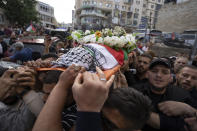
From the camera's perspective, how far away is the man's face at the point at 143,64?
312 cm

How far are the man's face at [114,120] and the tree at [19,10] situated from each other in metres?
30.6

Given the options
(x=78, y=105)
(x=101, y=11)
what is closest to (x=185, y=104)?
(x=78, y=105)

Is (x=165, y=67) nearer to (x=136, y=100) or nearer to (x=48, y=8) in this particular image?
(x=136, y=100)

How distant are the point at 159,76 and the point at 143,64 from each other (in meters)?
1.16

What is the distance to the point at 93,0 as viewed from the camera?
63.3 m

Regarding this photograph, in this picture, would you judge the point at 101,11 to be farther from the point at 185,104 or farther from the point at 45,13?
the point at 185,104

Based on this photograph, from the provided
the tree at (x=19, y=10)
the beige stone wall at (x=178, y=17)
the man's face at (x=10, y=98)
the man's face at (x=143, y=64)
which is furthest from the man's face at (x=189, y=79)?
the tree at (x=19, y=10)

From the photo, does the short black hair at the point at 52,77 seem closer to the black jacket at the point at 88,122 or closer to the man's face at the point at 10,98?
the man's face at the point at 10,98

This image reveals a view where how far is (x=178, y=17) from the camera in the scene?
24.8 metres

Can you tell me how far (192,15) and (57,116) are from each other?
26822 millimetres

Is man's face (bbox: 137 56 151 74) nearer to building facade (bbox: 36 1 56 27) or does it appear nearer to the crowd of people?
the crowd of people

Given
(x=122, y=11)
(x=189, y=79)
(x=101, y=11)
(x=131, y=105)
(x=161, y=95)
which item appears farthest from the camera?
(x=101, y=11)

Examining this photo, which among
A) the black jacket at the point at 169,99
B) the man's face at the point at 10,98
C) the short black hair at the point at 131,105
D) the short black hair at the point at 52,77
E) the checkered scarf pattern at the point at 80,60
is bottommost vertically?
the black jacket at the point at 169,99

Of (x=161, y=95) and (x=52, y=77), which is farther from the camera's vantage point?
(x=161, y=95)
